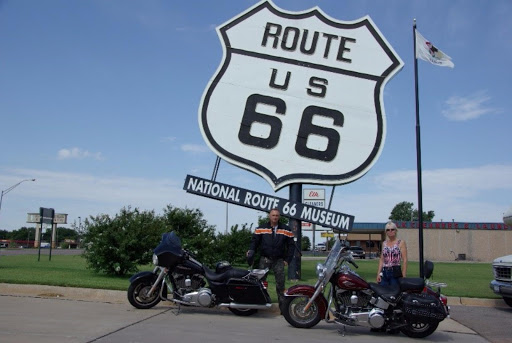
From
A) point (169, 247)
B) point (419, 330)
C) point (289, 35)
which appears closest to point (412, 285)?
point (419, 330)

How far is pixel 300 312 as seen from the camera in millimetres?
7812

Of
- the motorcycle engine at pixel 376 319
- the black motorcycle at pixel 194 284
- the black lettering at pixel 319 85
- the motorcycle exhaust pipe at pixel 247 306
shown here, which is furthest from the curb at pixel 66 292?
the black lettering at pixel 319 85

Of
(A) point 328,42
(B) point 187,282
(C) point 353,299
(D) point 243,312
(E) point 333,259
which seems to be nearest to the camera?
(C) point 353,299

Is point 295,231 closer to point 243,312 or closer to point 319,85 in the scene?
point 319,85

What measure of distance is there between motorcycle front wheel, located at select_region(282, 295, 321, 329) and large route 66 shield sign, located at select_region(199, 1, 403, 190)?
6877 mm

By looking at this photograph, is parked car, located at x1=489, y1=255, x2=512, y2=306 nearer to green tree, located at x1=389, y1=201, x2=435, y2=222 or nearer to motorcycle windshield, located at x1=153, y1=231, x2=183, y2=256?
motorcycle windshield, located at x1=153, y1=231, x2=183, y2=256

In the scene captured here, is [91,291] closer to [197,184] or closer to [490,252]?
[197,184]

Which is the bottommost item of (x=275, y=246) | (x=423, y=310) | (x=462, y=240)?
(x=423, y=310)

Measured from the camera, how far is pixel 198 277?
29.1 ft

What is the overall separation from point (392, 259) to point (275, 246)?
7.01ft

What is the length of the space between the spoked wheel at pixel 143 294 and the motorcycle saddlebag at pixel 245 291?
1.39 metres

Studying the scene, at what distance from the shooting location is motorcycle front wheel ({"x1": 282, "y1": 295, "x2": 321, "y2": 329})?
7777mm

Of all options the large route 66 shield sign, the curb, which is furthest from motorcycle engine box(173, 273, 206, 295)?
the large route 66 shield sign

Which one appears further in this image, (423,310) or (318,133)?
(318,133)
